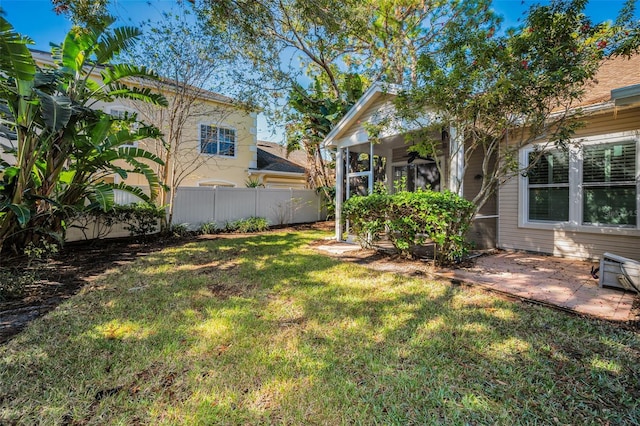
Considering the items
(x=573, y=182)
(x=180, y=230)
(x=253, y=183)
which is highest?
(x=253, y=183)

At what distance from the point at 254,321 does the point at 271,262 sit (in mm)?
2976

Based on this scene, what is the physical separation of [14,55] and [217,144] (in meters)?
9.98

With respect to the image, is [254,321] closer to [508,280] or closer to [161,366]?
[161,366]

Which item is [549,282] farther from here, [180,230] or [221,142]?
[221,142]

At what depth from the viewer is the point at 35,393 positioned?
2.18m

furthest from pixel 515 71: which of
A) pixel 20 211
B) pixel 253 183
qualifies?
pixel 253 183

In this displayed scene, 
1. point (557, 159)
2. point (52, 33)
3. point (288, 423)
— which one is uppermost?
point (52, 33)

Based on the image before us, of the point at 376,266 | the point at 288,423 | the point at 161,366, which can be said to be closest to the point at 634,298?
the point at 376,266

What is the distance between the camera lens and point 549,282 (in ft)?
15.7

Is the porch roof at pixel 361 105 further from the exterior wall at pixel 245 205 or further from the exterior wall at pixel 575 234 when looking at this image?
the exterior wall at pixel 245 205

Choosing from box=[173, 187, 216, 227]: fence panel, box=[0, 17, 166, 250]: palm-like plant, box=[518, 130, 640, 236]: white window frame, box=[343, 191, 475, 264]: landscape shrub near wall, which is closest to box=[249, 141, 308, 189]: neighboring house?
box=[173, 187, 216, 227]: fence panel

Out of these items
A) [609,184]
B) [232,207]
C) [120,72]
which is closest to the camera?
[120,72]

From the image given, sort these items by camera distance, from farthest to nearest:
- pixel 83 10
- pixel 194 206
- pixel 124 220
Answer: pixel 194 206, pixel 124 220, pixel 83 10

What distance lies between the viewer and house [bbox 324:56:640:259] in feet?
19.2
